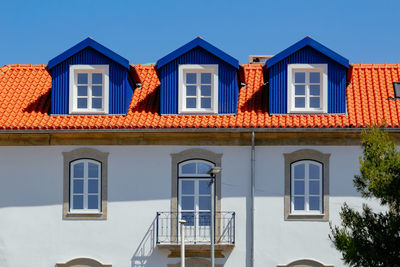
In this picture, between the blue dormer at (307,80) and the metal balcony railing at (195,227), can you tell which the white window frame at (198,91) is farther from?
the metal balcony railing at (195,227)

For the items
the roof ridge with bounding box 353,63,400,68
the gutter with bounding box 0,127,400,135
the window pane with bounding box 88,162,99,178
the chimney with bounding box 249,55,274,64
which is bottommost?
the window pane with bounding box 88,162,99,178

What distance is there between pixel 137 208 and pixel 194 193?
184 centimetres

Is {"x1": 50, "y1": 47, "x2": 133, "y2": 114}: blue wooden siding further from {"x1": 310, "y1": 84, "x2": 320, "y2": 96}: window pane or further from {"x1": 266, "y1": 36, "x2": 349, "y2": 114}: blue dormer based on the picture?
{"x1": 310, "y1": 84, "x2": 320, "y2": 96}: window pane

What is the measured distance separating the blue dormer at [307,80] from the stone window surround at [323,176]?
1374 millimetres

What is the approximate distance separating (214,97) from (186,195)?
10.5 ft

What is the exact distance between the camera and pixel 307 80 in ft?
78.6

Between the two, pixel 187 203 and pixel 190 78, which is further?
pixel 190 78

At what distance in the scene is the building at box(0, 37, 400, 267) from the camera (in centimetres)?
2319

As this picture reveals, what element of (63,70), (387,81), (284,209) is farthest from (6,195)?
(387,81)

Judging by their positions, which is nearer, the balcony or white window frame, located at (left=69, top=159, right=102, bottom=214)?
the balcony

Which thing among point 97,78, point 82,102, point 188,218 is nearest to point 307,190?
point 188,218

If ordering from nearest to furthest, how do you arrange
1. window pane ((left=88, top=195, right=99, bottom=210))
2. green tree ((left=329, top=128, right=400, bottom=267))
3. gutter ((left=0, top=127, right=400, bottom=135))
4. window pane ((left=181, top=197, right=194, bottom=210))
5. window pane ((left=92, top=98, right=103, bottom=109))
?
green tree ((left=329, top=128, right=400, bottom=267)), gutter ((left=0, top=127, right=400, bottom=135)), window pane ((left=181, top=197, right=194, bottom=210)), window pane ((left=88, top=195, right=99, bottom=210)), window pane ((left=92, top=98, right=103, bottom=109))

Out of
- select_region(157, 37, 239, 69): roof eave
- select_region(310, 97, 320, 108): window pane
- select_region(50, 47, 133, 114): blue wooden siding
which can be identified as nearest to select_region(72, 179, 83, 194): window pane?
select_region(50, 47, 133, 114): blue wooden siding

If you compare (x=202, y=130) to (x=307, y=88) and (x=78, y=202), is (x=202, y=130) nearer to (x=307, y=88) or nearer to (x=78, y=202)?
(x=307, y=88)
